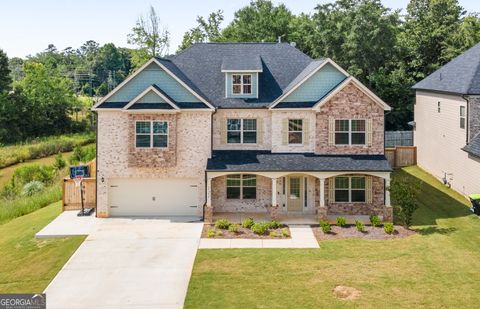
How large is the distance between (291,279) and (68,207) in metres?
15.7

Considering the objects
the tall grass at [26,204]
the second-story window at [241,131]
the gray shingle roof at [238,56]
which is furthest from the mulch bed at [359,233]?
the tall grass at [26,204]

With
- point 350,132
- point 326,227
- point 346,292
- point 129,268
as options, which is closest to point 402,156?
point 350,132

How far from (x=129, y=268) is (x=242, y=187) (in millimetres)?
9853

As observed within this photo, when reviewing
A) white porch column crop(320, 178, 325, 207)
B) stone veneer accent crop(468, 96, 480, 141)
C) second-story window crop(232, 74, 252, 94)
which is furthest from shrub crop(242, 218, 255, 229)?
stone veneer accent crop(468, 96, 480, 141)

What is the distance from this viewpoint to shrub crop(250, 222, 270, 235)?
23438 mm

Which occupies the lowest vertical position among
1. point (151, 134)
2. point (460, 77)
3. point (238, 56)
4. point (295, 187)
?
point (295, 187)

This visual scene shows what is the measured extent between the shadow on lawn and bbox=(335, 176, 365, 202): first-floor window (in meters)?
3.03

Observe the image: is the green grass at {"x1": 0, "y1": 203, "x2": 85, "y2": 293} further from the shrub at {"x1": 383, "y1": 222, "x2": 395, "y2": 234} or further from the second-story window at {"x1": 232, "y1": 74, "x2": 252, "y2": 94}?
the shrub at {"x1": 383, "y1": 222, "x2": 395, "y2": 234}

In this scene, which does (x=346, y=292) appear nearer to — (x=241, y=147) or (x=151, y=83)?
(x=241, y=147)

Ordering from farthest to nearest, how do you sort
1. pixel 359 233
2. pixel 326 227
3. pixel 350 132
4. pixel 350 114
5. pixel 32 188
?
pixel 32 188
pixel 350 132
pixel 350 114
pixel 326 227
pixel 359 233

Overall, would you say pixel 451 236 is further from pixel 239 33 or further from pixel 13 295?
pixel 239 33

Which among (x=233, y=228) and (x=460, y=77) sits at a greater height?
(x=460, y=77)

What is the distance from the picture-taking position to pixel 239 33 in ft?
212

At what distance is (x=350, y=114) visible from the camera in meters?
A: 26.5
